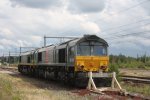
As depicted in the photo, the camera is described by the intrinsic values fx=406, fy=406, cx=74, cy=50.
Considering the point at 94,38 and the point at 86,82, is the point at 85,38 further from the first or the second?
the point at 86,82

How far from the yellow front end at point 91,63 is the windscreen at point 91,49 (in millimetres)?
328

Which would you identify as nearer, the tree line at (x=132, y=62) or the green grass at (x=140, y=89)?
the green grass at (x=140, y=89)

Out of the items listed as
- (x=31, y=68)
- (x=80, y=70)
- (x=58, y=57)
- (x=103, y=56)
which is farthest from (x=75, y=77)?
(x=31, y=68)

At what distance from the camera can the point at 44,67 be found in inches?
1507

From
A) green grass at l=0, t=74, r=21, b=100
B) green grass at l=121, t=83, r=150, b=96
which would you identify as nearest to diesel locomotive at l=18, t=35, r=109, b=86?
green grass at l=121, t=83, r=150, b=96

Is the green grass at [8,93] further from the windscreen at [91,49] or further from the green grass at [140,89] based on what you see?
the green grass at [140,89]

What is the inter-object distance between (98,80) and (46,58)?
11422 millimetres

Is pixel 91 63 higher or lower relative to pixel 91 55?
lower

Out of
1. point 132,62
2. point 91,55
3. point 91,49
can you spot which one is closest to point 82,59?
point 91,55

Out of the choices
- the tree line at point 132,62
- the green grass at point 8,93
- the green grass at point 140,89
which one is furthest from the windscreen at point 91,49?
the tree line at point 132,62

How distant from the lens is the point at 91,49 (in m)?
27.1

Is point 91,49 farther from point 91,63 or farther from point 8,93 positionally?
point 8,93

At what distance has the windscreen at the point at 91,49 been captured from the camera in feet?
87.9

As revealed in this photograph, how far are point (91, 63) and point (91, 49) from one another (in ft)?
3.45
